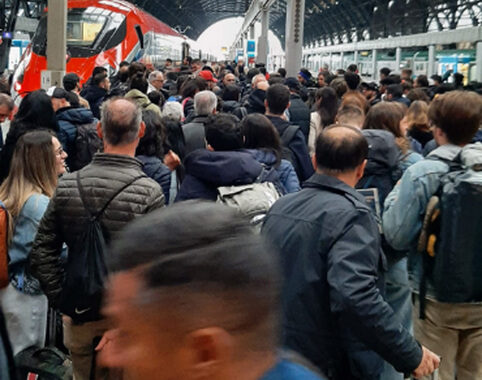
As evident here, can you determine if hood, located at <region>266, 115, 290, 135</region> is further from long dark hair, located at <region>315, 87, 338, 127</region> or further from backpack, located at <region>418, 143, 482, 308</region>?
backpack, located at <region>418, 143, 482, 308</region>

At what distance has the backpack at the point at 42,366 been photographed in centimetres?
310

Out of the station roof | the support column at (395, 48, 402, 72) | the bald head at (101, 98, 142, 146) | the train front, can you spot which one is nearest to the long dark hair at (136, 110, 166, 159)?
the bald head at (101, 98, 142, 146)

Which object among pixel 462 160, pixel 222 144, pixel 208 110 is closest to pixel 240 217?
pixel 462 160

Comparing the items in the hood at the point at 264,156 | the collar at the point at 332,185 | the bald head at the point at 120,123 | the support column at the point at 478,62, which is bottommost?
the hood at the point at 264,156

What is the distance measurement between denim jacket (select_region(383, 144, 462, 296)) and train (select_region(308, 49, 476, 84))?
1374 cm

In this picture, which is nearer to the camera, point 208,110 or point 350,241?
point 350,241

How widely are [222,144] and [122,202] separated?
1.02 meters

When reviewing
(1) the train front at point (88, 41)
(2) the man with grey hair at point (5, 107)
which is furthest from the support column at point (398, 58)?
(2) the man with grey hair at point (5, 107)

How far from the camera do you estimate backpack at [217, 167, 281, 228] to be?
3.94m

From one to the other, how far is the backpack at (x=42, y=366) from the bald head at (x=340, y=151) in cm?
144

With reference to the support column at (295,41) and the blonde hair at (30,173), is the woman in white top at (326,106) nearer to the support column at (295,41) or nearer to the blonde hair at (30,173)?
the blonde hair at (30,173)

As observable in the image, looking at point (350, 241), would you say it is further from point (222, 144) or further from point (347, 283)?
point (222, 144)

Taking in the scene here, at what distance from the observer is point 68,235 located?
362 cm

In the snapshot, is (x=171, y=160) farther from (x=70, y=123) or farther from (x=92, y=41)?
(x=92, y=41)
